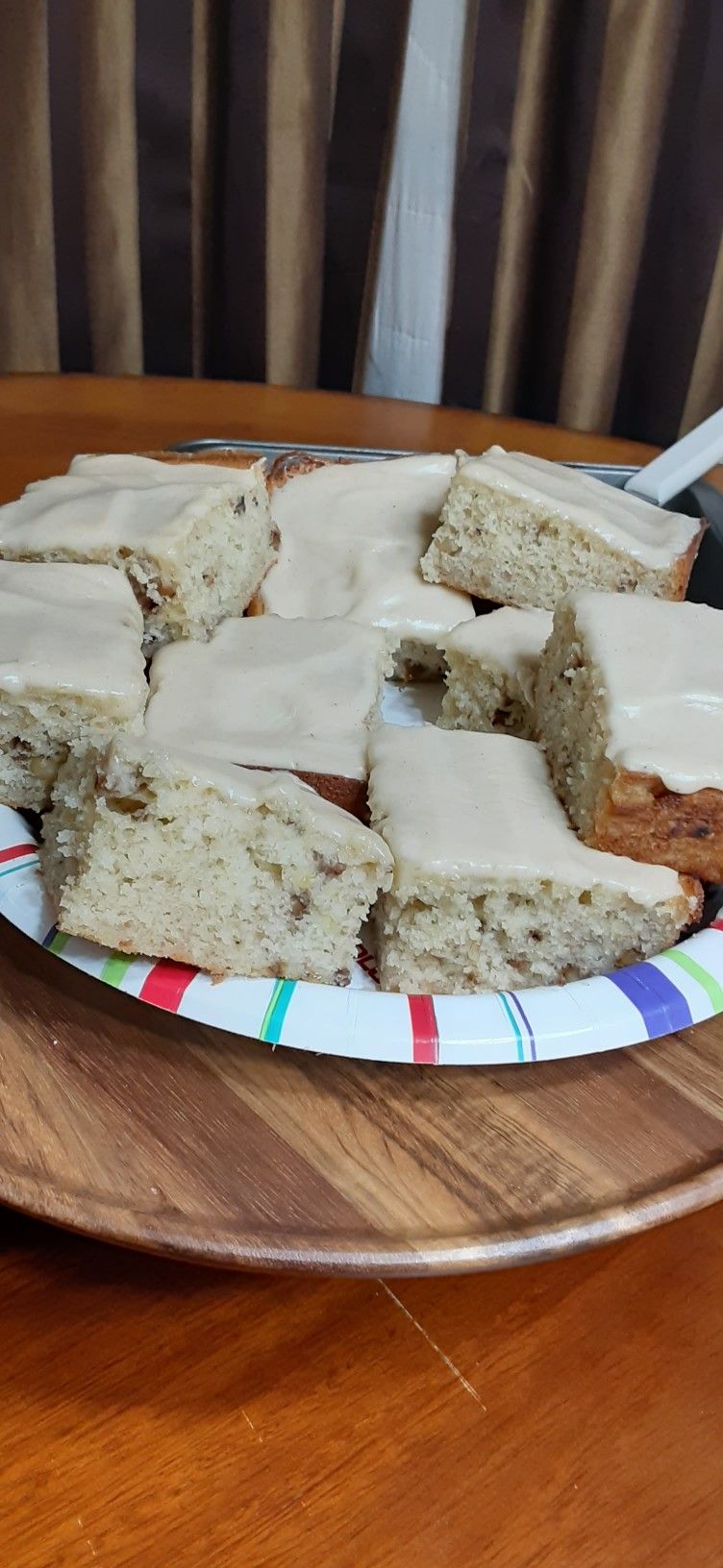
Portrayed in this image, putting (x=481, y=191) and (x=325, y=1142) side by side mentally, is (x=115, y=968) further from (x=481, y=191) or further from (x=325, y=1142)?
(x=481, y=191)

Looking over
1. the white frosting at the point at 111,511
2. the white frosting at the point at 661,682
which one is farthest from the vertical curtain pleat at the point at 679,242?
the white frosting at the point at 661,682

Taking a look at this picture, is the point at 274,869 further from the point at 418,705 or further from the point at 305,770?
the point at 418,705

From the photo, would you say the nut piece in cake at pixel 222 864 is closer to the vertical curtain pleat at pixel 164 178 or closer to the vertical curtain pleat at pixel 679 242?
the vertical curtain pleat at pixel 164 178

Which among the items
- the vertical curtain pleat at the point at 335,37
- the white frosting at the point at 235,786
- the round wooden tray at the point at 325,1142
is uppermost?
the vertical curtain pleat at the point at 335,37

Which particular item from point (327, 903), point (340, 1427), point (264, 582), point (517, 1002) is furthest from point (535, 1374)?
point (264, 582)

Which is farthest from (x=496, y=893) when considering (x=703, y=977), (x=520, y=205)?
(x=520, y=205)

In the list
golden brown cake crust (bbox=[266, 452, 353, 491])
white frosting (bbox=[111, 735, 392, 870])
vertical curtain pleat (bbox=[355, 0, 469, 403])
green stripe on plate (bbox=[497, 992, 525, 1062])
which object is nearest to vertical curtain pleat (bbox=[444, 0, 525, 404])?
vertical curtain pleat (bbox=[355, 0, 469, 403])
